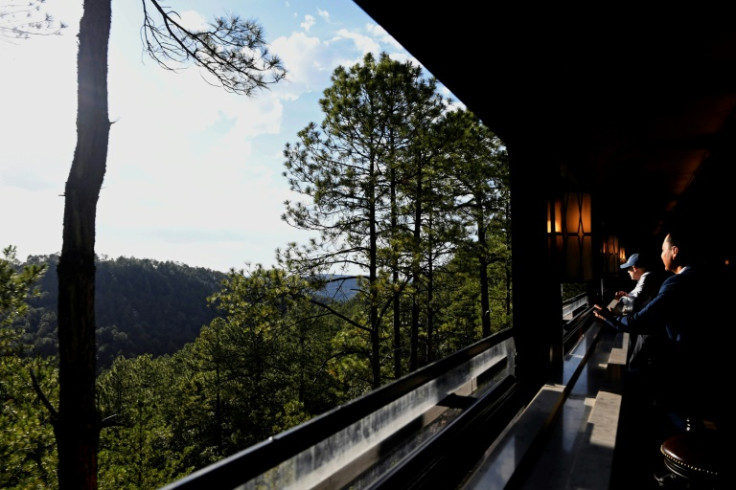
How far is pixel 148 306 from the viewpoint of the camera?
7056 cm

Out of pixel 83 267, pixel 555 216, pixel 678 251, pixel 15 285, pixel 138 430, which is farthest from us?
pixel 138 430

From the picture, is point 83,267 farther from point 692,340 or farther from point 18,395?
point 18,395

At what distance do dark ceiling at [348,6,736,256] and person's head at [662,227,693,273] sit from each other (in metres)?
1.07

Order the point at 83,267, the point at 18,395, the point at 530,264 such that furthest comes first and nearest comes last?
the point at 18,395 < the point at 83,267 < the point at 530,264

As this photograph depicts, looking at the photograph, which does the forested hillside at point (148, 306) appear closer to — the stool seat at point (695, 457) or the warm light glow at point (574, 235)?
the warm light glow at point (574, 235)

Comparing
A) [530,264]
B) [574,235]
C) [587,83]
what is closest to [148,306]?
[574,235]

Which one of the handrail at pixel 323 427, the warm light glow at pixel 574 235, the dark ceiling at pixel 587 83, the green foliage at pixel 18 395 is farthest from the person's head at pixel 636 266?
the green foliage at pixel 18 395

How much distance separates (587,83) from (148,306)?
263 ft

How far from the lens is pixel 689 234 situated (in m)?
2.75

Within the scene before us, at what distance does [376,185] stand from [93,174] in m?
7.75

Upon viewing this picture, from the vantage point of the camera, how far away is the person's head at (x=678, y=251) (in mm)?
2629

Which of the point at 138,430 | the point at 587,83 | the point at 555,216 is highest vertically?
the point at 587,83

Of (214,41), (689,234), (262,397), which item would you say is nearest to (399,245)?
(214,41)

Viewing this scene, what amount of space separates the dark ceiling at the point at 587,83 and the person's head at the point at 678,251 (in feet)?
3.52
